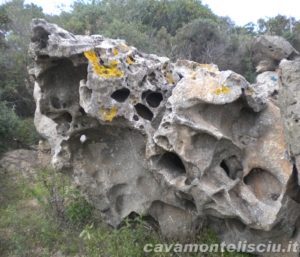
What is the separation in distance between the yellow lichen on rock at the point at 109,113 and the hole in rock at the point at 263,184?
1.69 metres

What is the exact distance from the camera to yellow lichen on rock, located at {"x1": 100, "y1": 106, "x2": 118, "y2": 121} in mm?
3877

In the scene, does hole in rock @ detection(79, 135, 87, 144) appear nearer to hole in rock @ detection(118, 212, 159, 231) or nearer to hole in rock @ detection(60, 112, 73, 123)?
hole in rock @ detection(60, 112, 73, 123)

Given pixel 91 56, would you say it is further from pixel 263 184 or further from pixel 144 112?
pixel 263 184

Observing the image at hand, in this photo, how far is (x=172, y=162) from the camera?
13.7 ft

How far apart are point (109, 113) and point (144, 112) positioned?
545 mm

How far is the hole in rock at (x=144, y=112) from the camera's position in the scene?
4219 millimetres

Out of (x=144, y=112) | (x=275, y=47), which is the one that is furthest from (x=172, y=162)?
(x=275, y=47)

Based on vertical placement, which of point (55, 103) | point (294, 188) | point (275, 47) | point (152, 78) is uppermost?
point (275, 47)

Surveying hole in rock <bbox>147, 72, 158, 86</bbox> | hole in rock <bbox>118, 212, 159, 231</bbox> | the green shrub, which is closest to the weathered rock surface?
hole in rock <bbox>147, 72, 158, 86</bbox>

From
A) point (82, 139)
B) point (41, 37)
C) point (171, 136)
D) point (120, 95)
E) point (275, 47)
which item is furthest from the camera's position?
point (275, 47)

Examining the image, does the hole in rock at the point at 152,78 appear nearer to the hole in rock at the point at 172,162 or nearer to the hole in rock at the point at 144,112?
the hole in rock at the point at 144,112

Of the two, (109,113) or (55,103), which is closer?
(109,113)

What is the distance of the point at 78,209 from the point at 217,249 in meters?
2.14

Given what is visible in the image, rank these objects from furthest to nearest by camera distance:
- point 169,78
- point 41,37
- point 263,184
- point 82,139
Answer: point 82,139 → point 169,78 → point 263,184 → point 41,37
